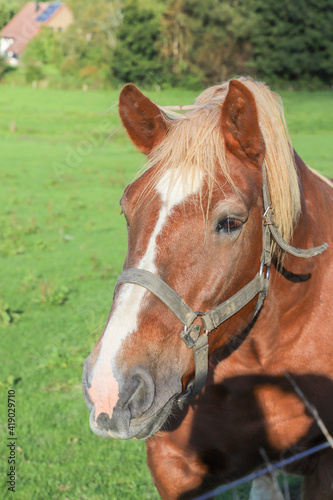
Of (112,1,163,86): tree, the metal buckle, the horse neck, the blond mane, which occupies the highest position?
the blond mane

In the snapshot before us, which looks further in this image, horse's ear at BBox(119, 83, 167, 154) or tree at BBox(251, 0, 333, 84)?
tree at BBox(251, 0, 333, 84)

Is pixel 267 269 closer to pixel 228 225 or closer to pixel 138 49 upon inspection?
pixel 228 225

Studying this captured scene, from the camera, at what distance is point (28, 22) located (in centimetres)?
2800

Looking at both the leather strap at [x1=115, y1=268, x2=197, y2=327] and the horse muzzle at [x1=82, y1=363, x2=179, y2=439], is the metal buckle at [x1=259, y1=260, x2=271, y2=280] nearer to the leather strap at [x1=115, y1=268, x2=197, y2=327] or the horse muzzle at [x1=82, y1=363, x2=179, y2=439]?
the leather strap at [x1=115, y1=268, x2=197, y2=327]

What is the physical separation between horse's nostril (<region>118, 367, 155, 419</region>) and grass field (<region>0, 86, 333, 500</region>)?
681mm

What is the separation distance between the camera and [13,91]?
33.6m

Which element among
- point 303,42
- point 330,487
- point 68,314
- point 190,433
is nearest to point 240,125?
point 190,433

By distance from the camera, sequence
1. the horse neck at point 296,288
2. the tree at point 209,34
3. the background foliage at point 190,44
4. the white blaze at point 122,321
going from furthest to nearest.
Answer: the tree at point 209,34 → the background foliage at point 190,44 → the horse neck at point 296,288 → the white blaze at point 122,321

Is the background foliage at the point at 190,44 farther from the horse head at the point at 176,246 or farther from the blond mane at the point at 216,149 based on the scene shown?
the horse head at the point at 176,246

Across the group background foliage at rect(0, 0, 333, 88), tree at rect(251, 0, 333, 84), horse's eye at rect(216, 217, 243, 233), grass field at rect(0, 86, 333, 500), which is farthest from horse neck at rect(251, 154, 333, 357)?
tree at rect(251, 0, 333, 84)

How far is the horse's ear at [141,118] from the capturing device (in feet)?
7.24

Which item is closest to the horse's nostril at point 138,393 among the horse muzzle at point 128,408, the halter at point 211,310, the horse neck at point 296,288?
the horse muzzle at point 128,408

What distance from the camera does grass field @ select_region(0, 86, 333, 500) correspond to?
142 inches

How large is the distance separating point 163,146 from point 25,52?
36.0 m
